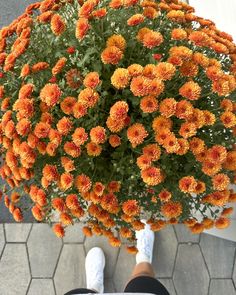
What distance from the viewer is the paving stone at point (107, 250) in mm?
2156

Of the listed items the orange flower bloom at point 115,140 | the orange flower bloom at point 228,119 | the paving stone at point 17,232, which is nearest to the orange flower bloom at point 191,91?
the orange flower bloom at point 228,119

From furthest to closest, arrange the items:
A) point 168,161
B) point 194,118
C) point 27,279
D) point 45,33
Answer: point 27,279
point 45,33
point 168,161
point 194,118

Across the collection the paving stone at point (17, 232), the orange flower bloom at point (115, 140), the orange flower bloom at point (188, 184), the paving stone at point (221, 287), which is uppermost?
the orange flower bloom at point (115, 140)

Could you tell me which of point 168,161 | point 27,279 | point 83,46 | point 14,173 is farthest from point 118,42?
point 27,279

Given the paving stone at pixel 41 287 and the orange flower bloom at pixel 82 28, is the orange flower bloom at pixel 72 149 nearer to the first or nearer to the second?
the orange flower bloom at pixel 82 28

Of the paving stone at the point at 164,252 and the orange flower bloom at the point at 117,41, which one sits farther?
the paving stone at the point at 164,252

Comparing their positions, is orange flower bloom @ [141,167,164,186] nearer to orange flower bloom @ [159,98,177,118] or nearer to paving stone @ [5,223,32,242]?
orange flower bloom @ [159,98,177,118]

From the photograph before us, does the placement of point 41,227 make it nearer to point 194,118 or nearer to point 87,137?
point 87,137

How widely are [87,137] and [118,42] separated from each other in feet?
0.96

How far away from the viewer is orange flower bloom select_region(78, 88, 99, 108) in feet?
3.70

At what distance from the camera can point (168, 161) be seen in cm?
128

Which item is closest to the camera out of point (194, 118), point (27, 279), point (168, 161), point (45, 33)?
point (194, 118)

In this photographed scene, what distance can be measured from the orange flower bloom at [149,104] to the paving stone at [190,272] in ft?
4.03

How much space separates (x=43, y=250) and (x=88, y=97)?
130 centimetres
